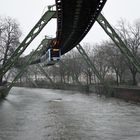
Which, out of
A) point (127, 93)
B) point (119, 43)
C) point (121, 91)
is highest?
point (119, 43)

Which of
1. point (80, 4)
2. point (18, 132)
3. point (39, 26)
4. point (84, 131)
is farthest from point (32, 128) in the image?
point (39, 26)

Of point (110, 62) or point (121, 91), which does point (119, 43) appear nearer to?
point (121, 91)

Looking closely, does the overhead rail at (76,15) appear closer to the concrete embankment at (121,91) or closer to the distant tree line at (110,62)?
the concrete embankment at (121,91)

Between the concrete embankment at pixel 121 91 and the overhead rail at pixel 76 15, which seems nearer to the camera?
the overhead rail at pixel 76 15

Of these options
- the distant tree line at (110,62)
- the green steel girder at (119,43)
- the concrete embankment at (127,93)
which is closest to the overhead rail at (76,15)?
the green steel girder at (119,43)

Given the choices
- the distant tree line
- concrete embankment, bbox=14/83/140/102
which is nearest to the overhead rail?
concrete embankment, bbox=14/83/140/102

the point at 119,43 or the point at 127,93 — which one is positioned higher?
the point at 119,43

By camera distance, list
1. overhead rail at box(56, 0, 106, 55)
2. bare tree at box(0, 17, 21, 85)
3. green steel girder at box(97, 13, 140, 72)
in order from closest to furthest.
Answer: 1. overhead rail at box(56, 0, 106, 55)
2. green steel girder at box(97, 13, 140, 72)
3. bare tree at box(0, 17, 21, 85)

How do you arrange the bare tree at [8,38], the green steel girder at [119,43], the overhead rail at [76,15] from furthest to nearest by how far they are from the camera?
the bare tree at [8,38], the green steel girder at [119,43], the overhead rail at [76,15]

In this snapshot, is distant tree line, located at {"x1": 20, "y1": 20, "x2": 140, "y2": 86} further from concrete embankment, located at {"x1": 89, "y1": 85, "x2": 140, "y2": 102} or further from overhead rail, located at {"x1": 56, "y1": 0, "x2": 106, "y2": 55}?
overhead rail, located at {"x1": 56, "y1": 0, "x2": 106, "y2": 55}

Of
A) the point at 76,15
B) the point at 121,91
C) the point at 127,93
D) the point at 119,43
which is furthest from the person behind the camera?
the point at 121,91

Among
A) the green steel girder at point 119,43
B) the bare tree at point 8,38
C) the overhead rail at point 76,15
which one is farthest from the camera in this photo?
the bare tree at point 8,38

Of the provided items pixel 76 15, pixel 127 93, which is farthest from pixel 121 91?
pixel 76 15

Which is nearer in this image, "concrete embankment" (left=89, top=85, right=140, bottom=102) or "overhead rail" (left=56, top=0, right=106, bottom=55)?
"overhead rail" (left=56, top=0, right=106, bottom=55)
